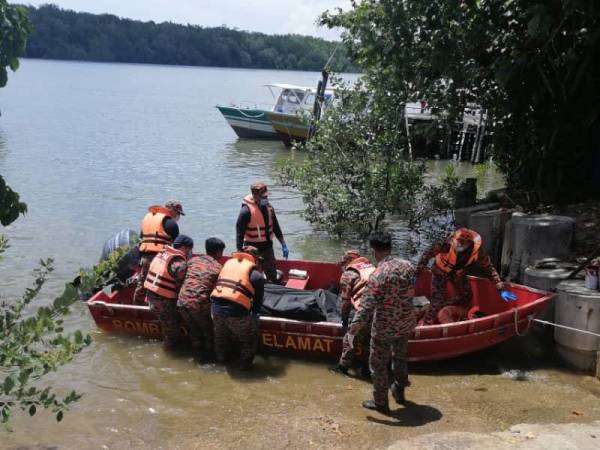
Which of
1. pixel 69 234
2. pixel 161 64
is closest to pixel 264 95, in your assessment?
pixel 69 234

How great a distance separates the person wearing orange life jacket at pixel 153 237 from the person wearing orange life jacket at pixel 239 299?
1767 mm

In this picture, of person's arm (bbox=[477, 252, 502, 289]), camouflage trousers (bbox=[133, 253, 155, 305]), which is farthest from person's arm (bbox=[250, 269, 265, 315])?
person's arm (bbox=[477, 252, 502, 289])

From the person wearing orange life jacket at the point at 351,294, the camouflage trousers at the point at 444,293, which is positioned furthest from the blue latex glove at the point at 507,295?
the person wearing orange life jacket at the point at 351,294

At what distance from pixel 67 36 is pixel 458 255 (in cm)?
12320

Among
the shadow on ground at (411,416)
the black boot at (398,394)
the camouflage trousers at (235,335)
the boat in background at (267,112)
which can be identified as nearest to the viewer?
the shadow on ground at (411,416)

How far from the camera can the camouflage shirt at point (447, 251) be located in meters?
8.73

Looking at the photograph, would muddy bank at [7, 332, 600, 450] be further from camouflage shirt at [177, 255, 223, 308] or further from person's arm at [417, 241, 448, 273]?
person's arm at [417, 241, 448, 273]

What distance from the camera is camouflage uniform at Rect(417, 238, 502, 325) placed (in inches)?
352

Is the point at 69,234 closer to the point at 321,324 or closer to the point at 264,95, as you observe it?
the point at 321,324

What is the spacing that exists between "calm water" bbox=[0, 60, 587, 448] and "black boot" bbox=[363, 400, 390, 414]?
13cm

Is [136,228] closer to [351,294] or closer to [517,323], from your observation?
[351,294]

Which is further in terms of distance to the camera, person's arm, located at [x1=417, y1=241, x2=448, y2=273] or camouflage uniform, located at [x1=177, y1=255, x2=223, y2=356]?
person's arm, located at [x1=417, y1=241, x2=448, y2=273]

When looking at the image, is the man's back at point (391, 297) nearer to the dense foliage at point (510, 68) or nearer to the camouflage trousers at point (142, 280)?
the camouflage trousers at point (142, 280)

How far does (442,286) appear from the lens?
905 centimetres
